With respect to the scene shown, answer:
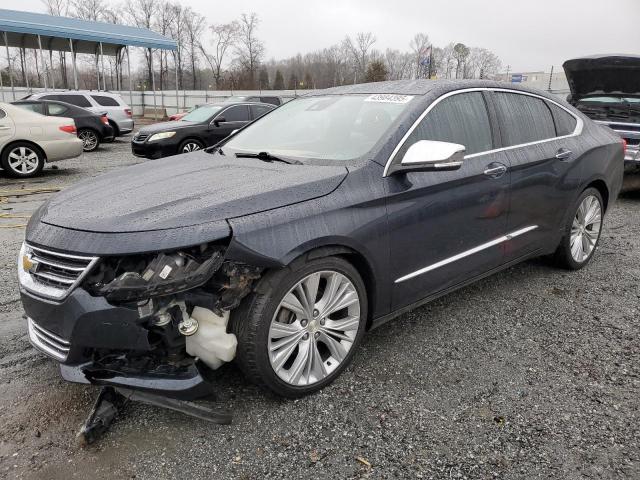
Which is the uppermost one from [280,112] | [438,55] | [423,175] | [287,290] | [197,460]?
[438,55]

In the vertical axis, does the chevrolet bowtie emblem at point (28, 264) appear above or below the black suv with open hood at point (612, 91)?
below

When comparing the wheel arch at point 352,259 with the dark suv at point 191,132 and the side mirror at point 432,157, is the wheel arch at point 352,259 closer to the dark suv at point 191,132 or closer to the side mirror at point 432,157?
the side mirror at point 432,157

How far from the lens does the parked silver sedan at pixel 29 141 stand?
30.5 feet

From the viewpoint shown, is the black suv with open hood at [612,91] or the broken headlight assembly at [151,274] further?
the black suv with open hood at [612,91]

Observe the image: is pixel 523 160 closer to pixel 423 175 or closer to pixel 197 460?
pixel 423 175

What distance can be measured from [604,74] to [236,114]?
8.04m

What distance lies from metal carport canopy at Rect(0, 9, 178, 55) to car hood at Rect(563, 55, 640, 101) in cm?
2506

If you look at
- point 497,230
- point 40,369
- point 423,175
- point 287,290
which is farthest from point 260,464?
point 497,230

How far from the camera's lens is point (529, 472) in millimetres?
2125

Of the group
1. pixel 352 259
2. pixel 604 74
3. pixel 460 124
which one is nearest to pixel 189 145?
pixel 604 74

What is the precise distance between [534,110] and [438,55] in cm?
7598

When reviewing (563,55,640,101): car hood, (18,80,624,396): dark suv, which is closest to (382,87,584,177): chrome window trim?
(18,80,624,396): dark suv

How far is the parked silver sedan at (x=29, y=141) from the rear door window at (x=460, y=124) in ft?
29.3

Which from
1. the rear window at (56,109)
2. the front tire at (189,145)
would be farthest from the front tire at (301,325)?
the rear window at (56,109)
